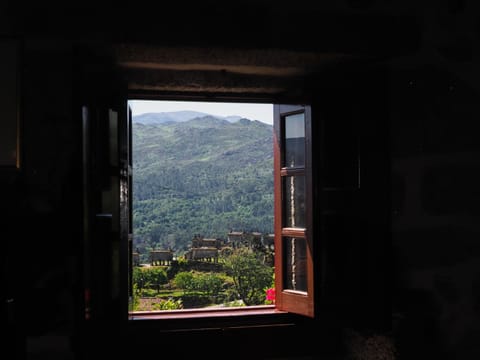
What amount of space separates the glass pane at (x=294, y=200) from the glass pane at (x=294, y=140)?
0.09 metres

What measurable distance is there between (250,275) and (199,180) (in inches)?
434

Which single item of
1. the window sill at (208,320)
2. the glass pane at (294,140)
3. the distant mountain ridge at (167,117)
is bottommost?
the window sill at (208,320)

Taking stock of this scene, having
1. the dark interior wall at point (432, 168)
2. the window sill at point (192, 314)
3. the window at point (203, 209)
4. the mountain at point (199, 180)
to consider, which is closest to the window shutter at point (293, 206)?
the window sill at point (192, 314)

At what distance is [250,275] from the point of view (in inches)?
533

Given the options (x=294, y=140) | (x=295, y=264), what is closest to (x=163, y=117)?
(x=294, y=140)

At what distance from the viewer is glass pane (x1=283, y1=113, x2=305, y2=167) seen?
2.57 m

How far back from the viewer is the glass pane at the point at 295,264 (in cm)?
249

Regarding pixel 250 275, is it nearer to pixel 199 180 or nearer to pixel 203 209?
pixel 203 209

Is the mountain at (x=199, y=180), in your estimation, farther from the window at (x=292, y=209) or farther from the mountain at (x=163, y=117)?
the window at (x=292, y=209)

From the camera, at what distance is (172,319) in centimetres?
233

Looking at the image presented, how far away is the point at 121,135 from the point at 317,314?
4.05ft

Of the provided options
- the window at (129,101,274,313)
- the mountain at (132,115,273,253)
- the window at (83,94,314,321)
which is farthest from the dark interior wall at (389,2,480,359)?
the mountain at (132,115,273,253)

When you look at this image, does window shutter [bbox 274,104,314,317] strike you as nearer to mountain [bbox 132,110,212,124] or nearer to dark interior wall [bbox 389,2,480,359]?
dark interior wall [bbox 389,2,480,359]

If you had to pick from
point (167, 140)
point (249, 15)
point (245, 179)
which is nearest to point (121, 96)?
point (249, 15)
